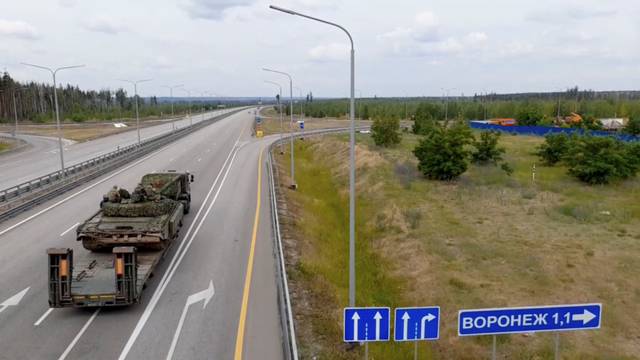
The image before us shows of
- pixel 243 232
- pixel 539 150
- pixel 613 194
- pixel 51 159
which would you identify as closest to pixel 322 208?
pixel 243 232

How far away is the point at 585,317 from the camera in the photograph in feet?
32.7

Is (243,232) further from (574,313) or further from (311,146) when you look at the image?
(311,146)

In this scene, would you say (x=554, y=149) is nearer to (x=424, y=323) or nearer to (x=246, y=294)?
(x=246, y=294)

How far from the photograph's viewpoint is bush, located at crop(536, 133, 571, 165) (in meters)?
50.3

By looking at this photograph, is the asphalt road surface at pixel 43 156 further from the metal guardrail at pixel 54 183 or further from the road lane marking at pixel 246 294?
the road lane marking at pixel 246 294

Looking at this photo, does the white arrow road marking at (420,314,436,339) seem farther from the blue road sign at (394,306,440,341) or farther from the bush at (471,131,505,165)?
the bush at (471,131,505,165)

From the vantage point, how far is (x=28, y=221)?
2641cm

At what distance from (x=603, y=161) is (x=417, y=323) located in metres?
37.4

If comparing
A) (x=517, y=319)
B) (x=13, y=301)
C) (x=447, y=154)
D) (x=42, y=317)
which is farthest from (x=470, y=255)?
(x=447, y=154)

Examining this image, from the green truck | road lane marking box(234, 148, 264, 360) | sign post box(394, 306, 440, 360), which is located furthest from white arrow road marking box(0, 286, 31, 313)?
sign post box(394, 306, 440, 360)

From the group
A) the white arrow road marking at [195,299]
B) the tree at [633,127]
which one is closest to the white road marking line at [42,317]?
the white arrow road marking at [195,299]

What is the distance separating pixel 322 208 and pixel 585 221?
15884 millimetres

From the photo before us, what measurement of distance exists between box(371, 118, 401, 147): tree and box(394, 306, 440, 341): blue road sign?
55.5 meters

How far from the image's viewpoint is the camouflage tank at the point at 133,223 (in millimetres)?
18156
